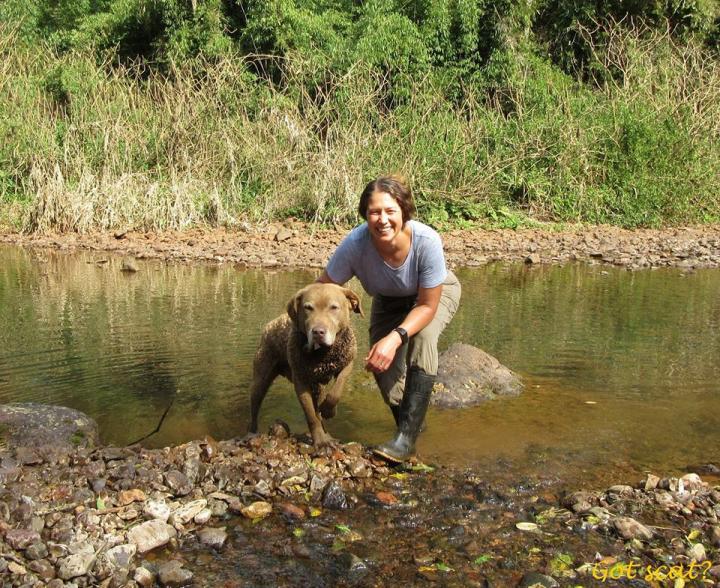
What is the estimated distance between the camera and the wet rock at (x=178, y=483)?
4.42 metres

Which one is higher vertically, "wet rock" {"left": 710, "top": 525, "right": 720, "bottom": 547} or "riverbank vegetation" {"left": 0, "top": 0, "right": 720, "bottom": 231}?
"riverbank vegetation" {"left": 0, "top": 0, "right": 720, "bottom": 231}

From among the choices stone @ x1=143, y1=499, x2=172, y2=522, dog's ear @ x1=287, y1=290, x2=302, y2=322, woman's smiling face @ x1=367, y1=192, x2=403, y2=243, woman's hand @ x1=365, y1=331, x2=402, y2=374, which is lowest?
stone @ x1=143, y1=499, x2=172, y2=522

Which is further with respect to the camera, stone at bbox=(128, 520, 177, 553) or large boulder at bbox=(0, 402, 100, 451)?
large boulder at bbox=(0, 402, 100, 451)

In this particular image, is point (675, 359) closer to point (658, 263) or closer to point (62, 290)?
point (658, 263)

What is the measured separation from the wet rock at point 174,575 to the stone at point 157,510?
448 mm

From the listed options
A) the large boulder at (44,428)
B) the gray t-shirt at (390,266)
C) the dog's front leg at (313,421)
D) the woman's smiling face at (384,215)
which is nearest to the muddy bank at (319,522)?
the dog's front leg at (313,421)

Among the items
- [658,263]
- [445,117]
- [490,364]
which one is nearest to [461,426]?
[490,364]

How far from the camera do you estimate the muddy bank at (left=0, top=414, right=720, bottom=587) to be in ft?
12.2

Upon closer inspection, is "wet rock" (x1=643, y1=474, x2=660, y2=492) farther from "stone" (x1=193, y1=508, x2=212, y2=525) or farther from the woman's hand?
"stone" (x1=193, y1=508, x2=212, y2=525)

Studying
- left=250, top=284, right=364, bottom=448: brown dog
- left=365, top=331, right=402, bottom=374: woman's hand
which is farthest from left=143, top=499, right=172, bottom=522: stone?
left=365, top=331, right=402, bottom=374: woman's hand

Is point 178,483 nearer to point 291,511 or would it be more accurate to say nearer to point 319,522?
point 291,511

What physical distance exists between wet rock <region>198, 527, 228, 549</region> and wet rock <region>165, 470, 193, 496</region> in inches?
15.2

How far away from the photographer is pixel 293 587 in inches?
143

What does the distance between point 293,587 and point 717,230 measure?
52.4ft
